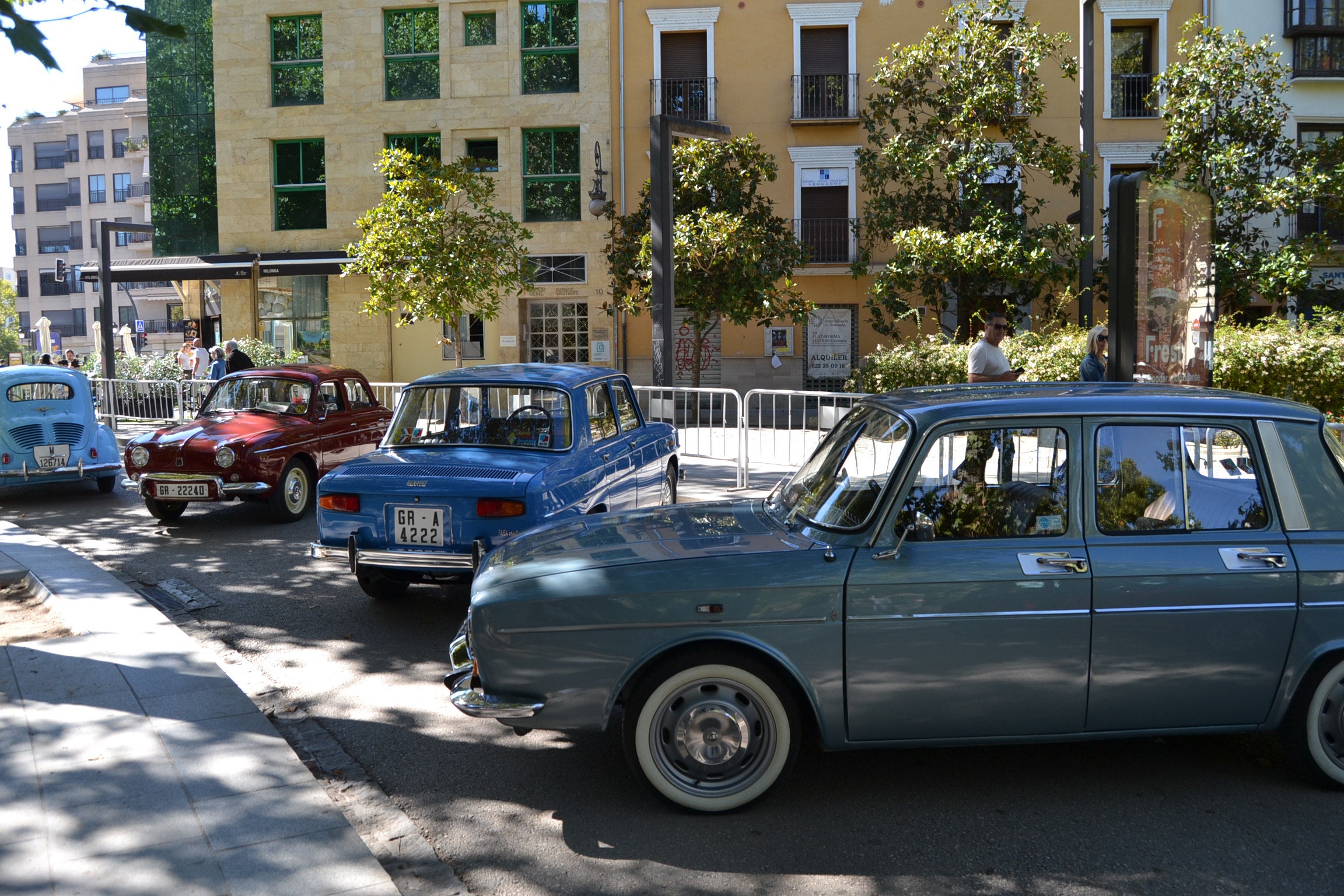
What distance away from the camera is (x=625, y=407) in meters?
8.91

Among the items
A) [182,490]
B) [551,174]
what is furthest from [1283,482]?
[551,174]

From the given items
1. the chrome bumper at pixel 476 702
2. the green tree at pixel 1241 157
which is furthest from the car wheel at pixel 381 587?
the green tree at pixel 1241 157

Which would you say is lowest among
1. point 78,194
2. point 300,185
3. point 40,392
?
point 40,392

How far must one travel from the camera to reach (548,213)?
28.2 m

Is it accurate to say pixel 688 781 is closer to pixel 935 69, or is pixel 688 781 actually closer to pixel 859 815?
pixel 859 815

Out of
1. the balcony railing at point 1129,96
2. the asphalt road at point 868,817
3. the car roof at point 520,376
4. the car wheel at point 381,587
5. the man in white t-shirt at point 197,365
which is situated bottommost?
the asphalt road at point 868,817

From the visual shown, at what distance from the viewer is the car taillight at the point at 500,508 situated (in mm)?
6641

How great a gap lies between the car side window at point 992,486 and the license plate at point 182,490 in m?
8.29

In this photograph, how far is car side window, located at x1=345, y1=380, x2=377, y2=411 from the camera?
12.2 m

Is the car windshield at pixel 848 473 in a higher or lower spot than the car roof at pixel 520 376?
lower

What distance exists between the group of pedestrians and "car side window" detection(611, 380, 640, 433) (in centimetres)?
1023

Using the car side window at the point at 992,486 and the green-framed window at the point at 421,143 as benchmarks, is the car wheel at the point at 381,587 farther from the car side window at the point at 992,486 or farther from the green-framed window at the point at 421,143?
the green-framed window at the point at 421,143

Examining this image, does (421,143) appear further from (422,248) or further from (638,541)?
(638,541)

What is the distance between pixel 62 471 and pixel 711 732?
1122 centimetres
